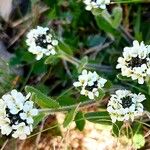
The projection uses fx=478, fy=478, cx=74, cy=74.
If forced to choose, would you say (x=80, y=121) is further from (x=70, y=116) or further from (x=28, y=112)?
(x=28, y=112)

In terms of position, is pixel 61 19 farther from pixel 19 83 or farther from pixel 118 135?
pixel 118 135

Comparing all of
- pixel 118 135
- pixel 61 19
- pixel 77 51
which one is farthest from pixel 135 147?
pixel 61 19

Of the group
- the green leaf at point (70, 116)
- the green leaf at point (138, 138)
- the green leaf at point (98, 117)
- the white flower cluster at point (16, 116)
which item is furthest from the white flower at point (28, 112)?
the green leaf at point (138, 138)

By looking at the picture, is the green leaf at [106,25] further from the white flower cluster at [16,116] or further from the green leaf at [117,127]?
the white flower cluster at [16,116]

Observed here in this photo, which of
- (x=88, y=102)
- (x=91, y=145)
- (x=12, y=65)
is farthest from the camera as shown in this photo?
(x=12, y=65)

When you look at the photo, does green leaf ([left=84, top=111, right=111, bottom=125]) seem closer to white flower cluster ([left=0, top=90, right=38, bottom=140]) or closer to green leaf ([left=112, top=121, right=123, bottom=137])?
green leaf ([left=112, top=121, right=123, bottom=137])

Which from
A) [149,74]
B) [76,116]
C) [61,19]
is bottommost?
[76,116]
